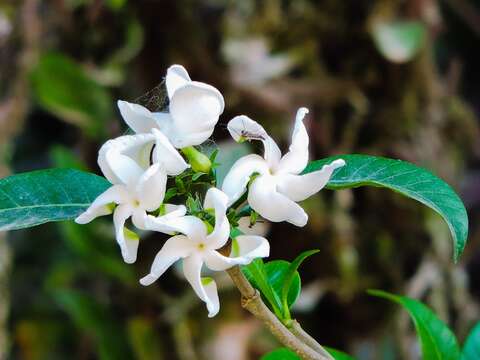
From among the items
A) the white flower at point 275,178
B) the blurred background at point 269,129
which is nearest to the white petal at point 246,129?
the white flower at point 275,178

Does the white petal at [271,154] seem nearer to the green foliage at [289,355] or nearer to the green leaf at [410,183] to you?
the green leaf at [410,183]

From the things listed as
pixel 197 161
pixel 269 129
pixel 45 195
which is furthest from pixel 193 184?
pixel 269 129

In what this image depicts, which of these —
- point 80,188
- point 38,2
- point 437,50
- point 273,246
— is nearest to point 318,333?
point 273,246

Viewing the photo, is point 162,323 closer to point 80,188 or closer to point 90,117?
point 90,117

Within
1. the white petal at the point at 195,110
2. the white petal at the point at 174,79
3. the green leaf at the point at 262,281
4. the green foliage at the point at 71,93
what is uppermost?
the white petal at the point at 174,79

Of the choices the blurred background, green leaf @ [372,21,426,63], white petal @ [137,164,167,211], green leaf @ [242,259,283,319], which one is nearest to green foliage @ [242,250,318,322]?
green leaf @ [242,259,283,319]

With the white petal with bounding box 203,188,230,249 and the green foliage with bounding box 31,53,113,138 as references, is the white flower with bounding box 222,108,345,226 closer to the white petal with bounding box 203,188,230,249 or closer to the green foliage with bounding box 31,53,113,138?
the white petal with bounding box 203,188,230,249

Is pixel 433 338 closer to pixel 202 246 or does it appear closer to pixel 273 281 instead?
pixel 273 281
